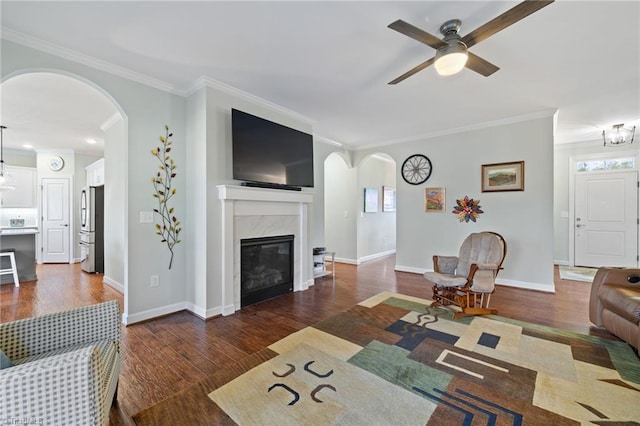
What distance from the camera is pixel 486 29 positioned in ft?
6.24

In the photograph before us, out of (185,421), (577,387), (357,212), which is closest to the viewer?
(185,421)

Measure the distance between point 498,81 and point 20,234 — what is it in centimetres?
759

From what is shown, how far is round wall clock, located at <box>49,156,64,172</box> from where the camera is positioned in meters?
6.50

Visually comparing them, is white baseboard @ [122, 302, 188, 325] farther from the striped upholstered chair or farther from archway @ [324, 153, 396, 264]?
archway @ [324, 153, 396, 264]

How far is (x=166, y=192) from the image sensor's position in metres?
3.24

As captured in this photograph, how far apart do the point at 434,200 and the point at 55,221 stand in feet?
28.0

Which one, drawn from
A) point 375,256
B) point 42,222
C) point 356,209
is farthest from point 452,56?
point 42,222

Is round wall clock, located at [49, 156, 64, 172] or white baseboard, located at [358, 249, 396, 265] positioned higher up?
round wall clock, located at [49, 156, 64, 172]

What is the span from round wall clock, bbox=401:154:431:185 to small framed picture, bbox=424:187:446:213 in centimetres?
26

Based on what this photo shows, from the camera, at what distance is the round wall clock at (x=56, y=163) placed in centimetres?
650

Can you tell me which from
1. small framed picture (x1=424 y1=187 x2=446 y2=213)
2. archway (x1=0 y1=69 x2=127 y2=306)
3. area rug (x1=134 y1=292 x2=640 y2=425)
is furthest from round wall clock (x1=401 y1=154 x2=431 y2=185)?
archway (x1=0 y1=69 x2=127 y2=306)

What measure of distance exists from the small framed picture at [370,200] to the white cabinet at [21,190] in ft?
25.6

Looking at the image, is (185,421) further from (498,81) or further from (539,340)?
(498,81)

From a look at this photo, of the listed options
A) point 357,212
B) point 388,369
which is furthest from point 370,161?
point 388,369
